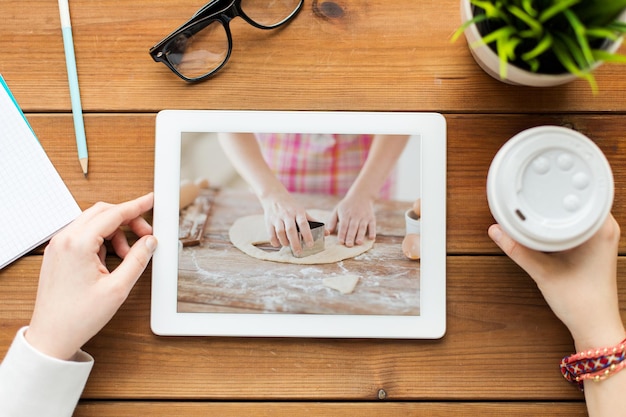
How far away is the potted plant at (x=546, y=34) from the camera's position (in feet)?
1.51

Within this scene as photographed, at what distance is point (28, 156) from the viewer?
23.5 inches

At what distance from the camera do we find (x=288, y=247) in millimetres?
588

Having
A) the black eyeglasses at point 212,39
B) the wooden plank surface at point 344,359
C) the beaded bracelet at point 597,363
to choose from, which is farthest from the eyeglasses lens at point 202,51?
the beaded bracelet at point 597,363

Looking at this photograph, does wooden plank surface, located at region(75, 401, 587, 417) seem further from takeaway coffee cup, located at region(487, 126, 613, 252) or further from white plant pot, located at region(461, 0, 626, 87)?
white plant pot, located at region(461, 0, 626, 87)

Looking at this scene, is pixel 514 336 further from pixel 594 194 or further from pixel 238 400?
pixel 238 400

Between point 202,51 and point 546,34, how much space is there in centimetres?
35

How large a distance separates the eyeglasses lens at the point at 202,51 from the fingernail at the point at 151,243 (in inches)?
7.2

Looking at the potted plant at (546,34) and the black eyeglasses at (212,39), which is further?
the black eyeglasses at (212,39)

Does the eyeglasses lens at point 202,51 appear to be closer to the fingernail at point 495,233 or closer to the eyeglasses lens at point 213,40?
the eyeglasses lens at point 213,40

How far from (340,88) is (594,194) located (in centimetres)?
28

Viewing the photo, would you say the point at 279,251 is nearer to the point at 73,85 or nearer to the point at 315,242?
the point at 315,242

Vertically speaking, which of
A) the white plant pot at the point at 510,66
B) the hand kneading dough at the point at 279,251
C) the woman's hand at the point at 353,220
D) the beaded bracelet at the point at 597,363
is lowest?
the beaded bracelet at the point at 597,363

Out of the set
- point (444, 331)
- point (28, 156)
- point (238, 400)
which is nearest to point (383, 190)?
point (444, 331)

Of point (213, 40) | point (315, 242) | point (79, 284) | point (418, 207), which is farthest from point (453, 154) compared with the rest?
point (79, 284)
